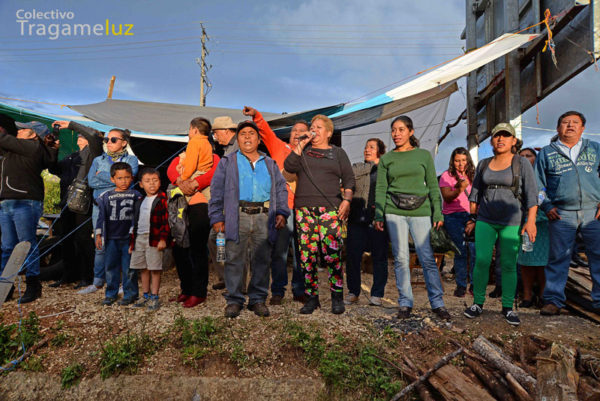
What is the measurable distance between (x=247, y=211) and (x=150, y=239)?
3.86ft

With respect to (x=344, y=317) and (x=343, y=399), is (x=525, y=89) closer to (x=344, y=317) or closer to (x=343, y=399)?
(x=344, y=317)

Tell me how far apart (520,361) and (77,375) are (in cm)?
340

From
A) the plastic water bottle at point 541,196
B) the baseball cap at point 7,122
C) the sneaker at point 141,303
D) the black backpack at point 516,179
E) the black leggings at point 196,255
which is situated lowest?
the sneaker at point 141,303

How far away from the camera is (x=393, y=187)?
3.44m

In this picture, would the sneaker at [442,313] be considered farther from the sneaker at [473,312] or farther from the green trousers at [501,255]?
the green trousers at [501,255]

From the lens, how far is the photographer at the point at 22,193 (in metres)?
3.92

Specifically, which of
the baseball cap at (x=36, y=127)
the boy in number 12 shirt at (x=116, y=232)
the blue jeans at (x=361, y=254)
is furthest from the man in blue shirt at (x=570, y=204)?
the baseball cap at (x=36, y=127)

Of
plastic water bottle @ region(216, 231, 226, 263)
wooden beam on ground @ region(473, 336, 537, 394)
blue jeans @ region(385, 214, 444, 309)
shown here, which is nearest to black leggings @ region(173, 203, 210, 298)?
plastic water bottle @ region(216, 231, 226, 263)

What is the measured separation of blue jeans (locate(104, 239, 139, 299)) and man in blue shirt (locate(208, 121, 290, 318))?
126 cm

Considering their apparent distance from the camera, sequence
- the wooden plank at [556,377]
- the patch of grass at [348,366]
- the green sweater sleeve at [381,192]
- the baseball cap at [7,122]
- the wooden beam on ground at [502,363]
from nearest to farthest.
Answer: the wooden plank at [556,377]
the wooden beam on ground at [502,363]
the patch of grass at [348,366]
the green sweater sleeve at [381,192]
the baseball cap at [7,122]

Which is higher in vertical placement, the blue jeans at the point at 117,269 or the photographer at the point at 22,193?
the photographer at the point at 22,193

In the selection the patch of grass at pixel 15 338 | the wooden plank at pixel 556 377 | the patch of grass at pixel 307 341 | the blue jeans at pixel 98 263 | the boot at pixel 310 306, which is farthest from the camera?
the blue jeans at pixel 98 263

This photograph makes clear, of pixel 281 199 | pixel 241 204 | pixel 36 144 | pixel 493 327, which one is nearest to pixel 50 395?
pixel 241 204

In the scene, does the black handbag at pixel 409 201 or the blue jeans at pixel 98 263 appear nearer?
the black handbag at pixel 409 201
